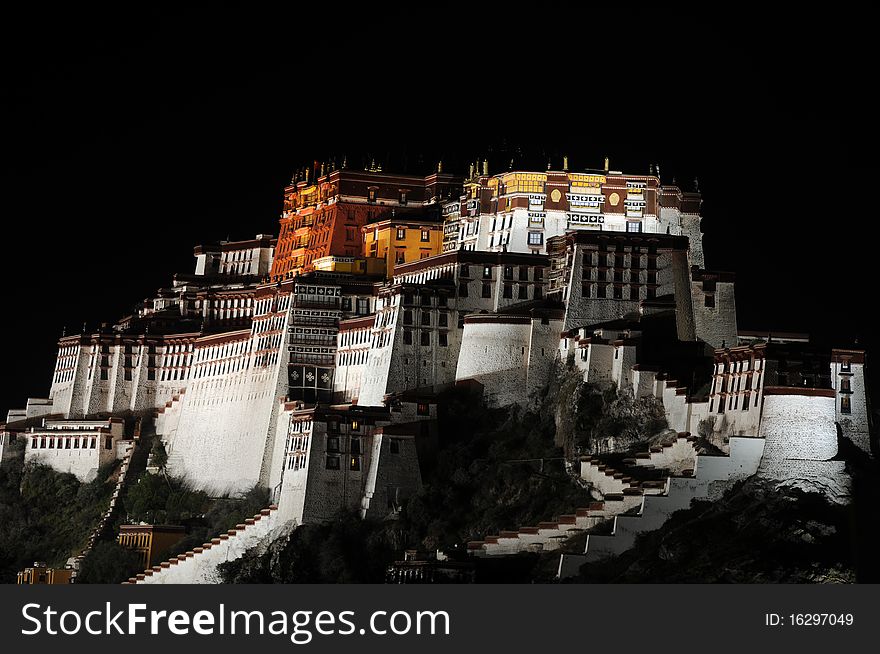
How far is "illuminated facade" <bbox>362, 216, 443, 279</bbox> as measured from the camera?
113 m

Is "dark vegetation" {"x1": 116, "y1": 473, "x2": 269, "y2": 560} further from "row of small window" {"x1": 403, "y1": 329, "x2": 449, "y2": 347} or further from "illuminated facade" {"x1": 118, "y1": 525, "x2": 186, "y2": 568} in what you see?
"row of small window" {"x1": 403, "y1": 329, "x2": 449, "y2": 347}

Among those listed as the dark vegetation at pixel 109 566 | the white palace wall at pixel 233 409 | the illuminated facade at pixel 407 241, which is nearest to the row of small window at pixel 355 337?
the white palace wall at pixel 233 409

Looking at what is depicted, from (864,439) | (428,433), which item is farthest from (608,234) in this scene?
(864,439)

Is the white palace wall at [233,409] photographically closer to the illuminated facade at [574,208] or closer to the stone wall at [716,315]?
the illuminated facade at [574,208]

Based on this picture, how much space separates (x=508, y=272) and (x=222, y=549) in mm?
15662

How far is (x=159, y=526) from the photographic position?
338ft

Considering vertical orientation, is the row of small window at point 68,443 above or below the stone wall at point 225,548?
above

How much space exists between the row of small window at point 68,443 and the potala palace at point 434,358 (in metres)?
0.09

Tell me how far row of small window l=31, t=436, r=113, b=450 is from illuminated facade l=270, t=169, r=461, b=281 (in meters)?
11.3

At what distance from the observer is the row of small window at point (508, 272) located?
335 feet

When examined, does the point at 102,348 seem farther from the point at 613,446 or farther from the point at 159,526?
the point at 613,446

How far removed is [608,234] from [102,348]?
27097 mm

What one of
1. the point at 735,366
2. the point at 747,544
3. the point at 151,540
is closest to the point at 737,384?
the point at 735,366

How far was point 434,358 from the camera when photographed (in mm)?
100062
